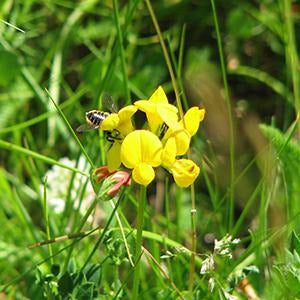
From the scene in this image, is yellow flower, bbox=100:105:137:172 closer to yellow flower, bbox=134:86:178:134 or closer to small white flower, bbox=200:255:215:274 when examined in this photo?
yellow flower, bbox=134:86:178:134

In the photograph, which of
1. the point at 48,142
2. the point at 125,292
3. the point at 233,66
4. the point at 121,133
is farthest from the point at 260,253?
the point at 233,66

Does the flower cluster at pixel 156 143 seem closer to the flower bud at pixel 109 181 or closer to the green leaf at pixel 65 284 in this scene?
the flower bud at pixel 109 181

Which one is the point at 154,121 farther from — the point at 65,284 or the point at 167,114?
the point at 65,284

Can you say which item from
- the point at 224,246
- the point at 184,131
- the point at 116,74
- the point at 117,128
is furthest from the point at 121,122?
the point at 116,74

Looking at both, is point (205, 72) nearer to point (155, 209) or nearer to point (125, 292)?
point (125, 292)

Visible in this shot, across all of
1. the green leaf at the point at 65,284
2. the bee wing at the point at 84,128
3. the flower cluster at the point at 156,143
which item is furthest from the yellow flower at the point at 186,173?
the green leaf at the point at 65,284

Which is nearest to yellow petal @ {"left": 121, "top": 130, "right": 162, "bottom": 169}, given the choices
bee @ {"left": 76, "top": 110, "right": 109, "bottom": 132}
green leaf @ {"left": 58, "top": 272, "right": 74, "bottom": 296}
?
bee @ {"left": 76, "top": 110, "right": 109, "bottom": 132}
